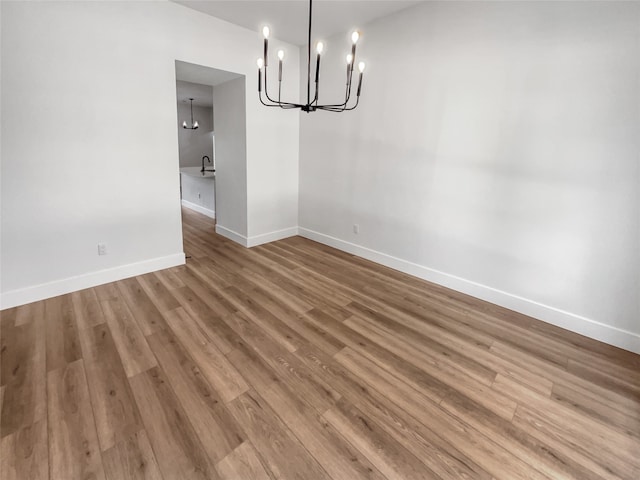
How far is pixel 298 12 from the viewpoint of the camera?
3.42 metres

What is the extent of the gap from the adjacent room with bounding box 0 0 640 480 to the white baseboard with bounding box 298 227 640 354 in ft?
0.06

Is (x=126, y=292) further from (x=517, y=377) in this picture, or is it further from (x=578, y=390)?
(x=578, y=390)

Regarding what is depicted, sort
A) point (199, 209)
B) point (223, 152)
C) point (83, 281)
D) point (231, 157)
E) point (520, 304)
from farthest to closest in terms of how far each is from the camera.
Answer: point (199, 209) < point (223, 152) < point (231, 157) < point (83, 281) < point (520, 304)

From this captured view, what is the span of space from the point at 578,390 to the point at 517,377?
344mm

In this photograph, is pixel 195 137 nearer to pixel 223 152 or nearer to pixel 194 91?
pixel 194 91

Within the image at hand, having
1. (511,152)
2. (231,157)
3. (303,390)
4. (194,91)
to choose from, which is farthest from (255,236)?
(194,91)

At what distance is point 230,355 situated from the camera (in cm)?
221

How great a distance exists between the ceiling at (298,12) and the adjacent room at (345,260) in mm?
34

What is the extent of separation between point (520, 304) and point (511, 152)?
1.40 metres

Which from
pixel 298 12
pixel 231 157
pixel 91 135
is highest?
pixel 298 12

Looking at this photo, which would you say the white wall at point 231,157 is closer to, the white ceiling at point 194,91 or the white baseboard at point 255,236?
the white baseboard at point 255,236

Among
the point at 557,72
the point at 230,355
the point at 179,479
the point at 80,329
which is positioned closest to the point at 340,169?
the point at 557,72

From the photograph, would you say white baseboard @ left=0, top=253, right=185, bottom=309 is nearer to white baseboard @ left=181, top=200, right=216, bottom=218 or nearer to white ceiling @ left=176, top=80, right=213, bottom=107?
white baseboard @ left=181, top=200, right=216, bottom=218

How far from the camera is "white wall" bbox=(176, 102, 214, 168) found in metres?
9.36
